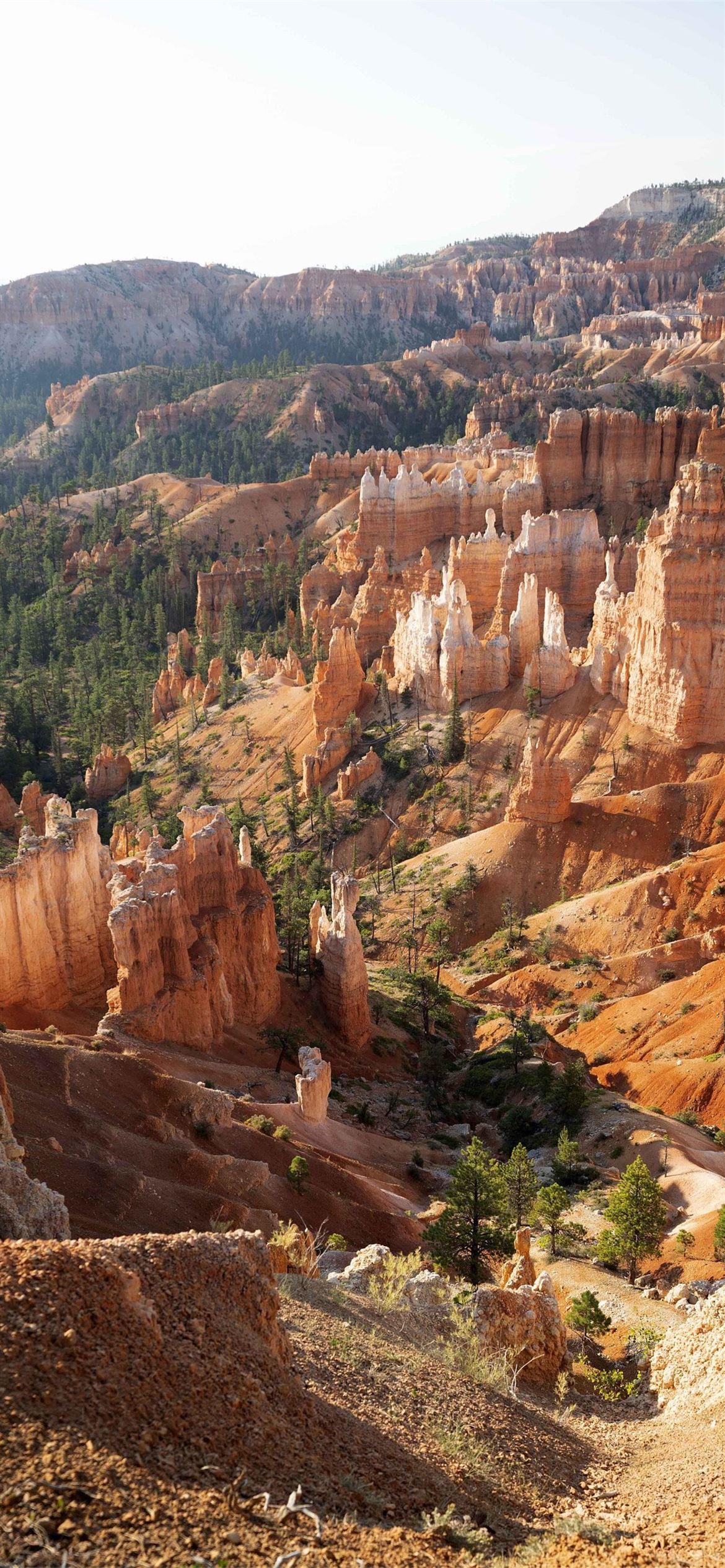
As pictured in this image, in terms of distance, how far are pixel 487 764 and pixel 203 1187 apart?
143ft

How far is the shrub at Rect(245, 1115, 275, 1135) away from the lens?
1038 inches

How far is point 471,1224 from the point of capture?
25.5 meters

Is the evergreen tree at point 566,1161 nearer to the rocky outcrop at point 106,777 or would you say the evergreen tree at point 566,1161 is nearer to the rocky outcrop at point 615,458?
the rocky outcrop at point 106,777

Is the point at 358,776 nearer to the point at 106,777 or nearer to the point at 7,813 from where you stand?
the point at 106,777

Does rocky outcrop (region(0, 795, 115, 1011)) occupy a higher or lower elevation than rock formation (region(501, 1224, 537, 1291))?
higher

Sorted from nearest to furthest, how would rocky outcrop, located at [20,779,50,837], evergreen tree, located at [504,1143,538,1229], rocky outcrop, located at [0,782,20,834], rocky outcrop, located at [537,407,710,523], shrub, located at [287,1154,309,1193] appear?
shrub, located at [287,1154,309,1193]
evergreen tree, located at [504,1143,538,1229]
rocky outcrop, located at [20,779,50,837]
rocky outcrop, located at [0,782,20,834]
rocky outcrop, located at [537,407,710,523]

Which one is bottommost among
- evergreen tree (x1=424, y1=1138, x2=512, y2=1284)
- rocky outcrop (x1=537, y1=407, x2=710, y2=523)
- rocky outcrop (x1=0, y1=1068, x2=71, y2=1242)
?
evergreen tree (x1=424, y1=1138, x2=512, y2=1284)

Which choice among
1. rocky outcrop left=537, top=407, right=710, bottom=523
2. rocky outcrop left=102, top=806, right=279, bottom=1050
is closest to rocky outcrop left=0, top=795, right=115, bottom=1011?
rocky outcrop left=102, top=806, right=279, bottom=1050

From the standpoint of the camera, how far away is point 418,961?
52.5 m

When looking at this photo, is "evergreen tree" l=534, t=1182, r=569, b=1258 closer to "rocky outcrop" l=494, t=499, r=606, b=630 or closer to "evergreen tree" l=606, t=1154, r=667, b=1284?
"evergreen tree" l=606, t=1154, r=667, b=1284

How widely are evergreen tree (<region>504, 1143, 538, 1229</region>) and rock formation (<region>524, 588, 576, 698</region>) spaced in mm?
37579

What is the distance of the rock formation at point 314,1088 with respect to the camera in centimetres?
3005

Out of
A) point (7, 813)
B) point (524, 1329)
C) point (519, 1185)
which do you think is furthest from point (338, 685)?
point (524, 1329)

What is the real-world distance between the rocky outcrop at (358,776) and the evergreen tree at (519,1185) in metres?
39.0
